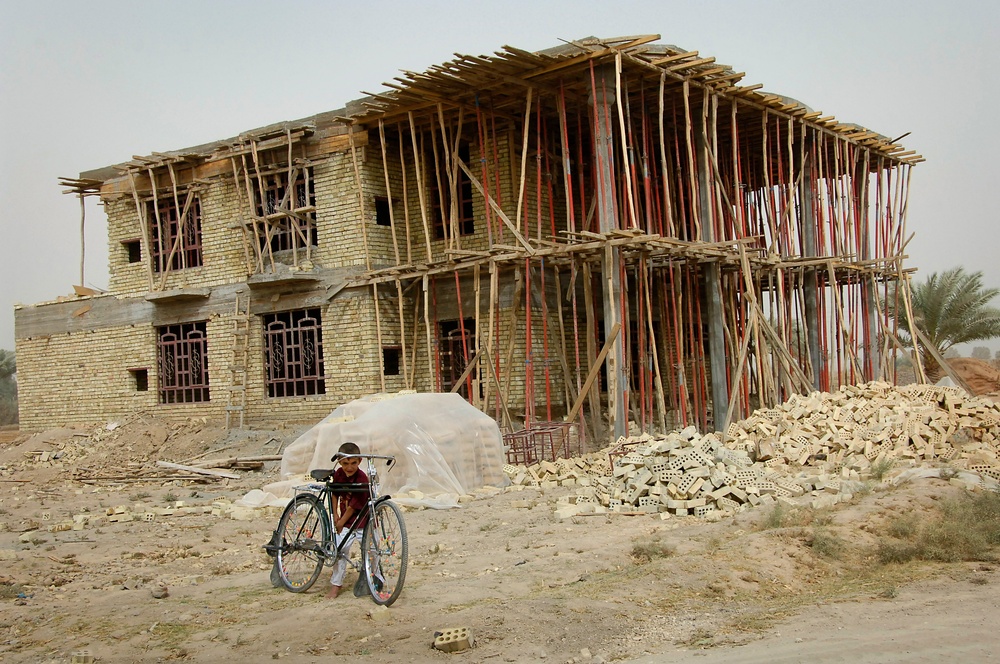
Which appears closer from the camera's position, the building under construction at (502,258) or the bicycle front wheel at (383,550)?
the bicycle front wheel at (383,550)

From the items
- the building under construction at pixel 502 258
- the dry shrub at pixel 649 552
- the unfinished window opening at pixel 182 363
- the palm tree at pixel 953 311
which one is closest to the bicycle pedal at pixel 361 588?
the dry shrub at pixel 649 552

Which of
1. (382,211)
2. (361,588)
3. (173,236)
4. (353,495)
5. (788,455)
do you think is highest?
(173,236)

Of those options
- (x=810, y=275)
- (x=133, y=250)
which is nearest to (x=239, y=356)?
(x=133, y=250)

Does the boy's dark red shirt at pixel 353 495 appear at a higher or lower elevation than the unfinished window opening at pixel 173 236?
lower

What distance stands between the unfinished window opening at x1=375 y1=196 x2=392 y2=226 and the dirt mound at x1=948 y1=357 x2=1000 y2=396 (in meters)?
19.3

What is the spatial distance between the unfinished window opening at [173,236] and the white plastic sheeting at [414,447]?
10.3 m

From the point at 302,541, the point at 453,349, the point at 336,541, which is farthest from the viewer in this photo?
the point at 453,349

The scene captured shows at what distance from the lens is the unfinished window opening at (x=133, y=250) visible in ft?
80.9

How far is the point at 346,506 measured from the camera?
8.14m

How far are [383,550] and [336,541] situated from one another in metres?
0.54

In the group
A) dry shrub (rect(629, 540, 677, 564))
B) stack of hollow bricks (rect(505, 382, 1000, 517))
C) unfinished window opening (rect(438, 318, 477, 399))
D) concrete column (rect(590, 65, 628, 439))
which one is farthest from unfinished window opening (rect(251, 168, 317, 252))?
dry shrub (rect(629, 540, 677, 564))

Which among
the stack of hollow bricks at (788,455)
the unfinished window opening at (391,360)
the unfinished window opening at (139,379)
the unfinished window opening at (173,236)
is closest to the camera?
the stack of hollow bricks at (788,455)

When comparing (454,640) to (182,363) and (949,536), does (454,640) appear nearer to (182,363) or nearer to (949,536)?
(949,536)

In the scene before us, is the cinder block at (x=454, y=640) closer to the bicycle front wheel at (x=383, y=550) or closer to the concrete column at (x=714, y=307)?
the bicycle front wheel at (x=383, y=550)
